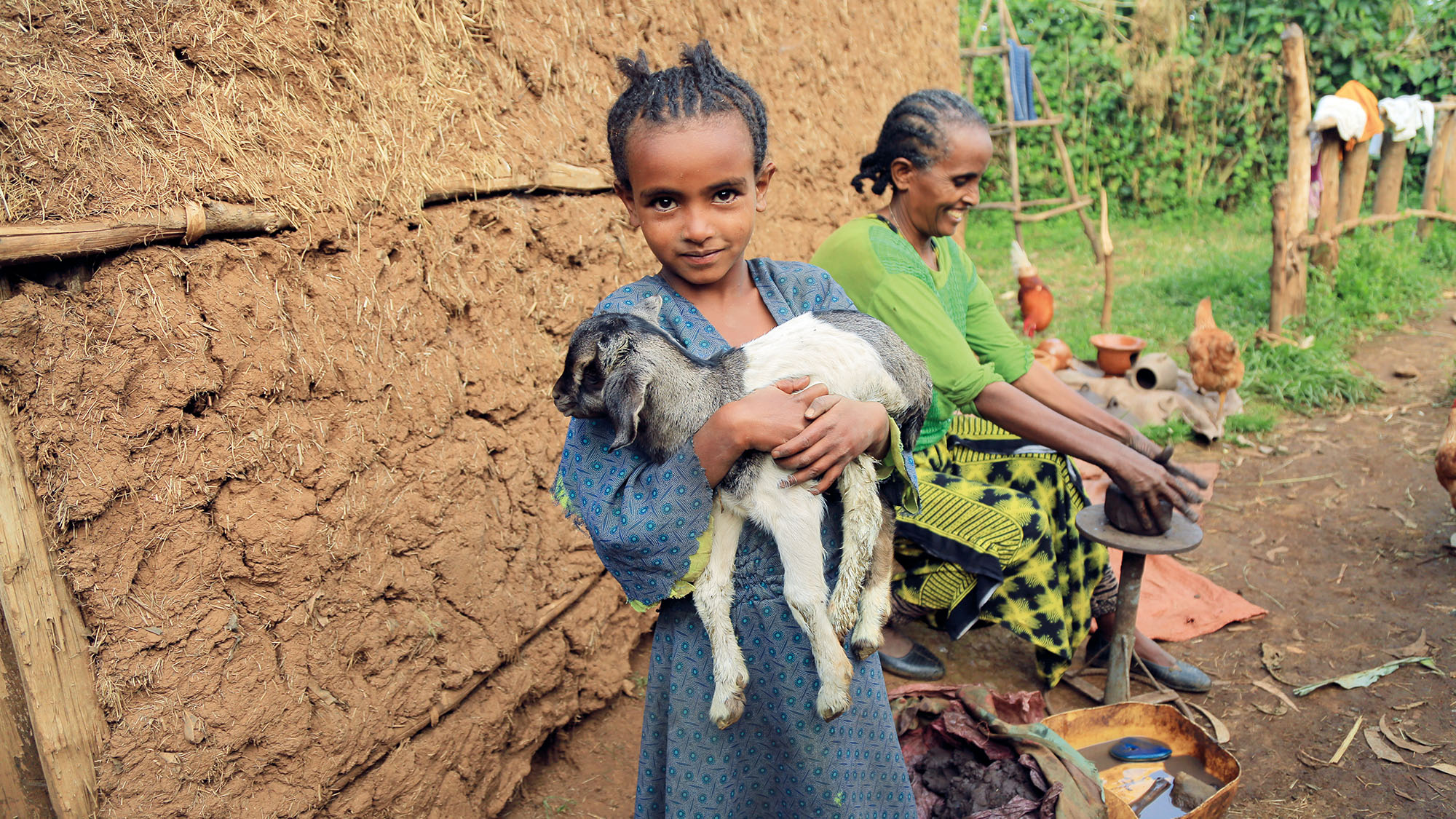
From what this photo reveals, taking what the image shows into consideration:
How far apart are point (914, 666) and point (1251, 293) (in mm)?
7141

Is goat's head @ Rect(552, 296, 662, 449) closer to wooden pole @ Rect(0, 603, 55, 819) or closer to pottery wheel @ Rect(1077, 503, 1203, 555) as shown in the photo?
wooden pole @ Rect(0, 603, 55, 819)

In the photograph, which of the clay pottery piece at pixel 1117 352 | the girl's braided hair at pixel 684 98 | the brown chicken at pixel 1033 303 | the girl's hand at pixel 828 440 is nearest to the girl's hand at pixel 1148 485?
the girl's hand at pixel 828 440

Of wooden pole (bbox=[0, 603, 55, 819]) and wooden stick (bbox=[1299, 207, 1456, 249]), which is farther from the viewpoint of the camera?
wooden stick (bbox=[1299, 207, 1456, 249])

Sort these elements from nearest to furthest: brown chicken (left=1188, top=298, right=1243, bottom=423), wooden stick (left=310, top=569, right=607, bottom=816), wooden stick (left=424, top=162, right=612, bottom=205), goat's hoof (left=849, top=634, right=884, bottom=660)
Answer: goat's hoof (left=849, top=634, right=884, bottom=660) → wooden stick (left=310, top=569, right=607, bottom=816) → wooden stick (left=424, top=162, right=612, bottom=205) → brown chicken (left=1188, top=298, right=1243, bottom=423)

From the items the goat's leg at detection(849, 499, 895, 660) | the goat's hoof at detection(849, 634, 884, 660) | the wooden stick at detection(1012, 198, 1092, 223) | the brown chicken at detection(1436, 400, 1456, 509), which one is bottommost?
the brown chicken at detection(1436, 400, 1456, 509)

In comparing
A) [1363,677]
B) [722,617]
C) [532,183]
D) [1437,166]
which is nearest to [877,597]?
[722,617]

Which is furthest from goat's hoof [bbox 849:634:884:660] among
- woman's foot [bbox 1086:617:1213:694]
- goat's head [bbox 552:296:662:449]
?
woman's foot [bbox 1086:617:1213:694]

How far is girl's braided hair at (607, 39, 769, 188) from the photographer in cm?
168

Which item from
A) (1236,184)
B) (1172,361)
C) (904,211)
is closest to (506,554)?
(904,211)

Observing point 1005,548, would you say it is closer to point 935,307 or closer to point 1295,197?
point 935,307

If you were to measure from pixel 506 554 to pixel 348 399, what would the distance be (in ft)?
2.82

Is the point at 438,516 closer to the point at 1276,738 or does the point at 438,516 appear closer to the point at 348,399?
the point at 348,399

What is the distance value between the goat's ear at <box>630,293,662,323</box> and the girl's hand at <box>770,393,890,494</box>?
387 mm

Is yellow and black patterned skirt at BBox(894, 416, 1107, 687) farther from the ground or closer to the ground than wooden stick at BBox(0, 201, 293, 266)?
closer to the ground
